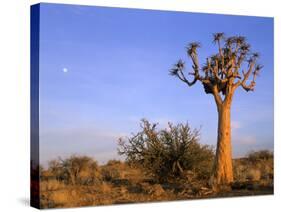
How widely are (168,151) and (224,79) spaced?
1933 millimetres

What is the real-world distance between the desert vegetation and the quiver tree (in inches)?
8.7

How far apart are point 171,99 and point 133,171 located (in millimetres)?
1618

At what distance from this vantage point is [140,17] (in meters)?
16.0

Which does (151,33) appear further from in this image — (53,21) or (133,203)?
(133,203)

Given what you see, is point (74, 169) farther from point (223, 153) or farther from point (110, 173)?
point (223, 153)

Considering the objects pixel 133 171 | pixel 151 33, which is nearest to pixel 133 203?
pixel 133 171

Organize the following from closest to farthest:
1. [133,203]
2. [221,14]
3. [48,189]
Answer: [48,189] < [133,203] < [221,14]

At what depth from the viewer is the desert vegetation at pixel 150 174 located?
15094mm

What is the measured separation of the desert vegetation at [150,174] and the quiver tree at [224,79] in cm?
22

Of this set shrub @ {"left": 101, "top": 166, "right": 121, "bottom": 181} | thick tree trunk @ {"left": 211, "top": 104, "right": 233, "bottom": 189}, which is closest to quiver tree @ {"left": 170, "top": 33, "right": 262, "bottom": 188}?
thick tree trunk @ {"left": 211, "top": 104, "right": 233, "bottom": 189}

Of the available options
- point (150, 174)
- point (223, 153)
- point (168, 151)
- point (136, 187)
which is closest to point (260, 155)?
point (223, 153)

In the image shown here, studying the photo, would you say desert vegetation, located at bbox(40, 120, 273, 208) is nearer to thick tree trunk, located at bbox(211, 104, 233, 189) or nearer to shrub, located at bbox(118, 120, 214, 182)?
shrub, located at bbox(118, 120, 214, 182)

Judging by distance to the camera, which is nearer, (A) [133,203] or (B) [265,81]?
(A) [133,203]

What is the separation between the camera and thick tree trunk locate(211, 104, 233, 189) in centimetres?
1677
